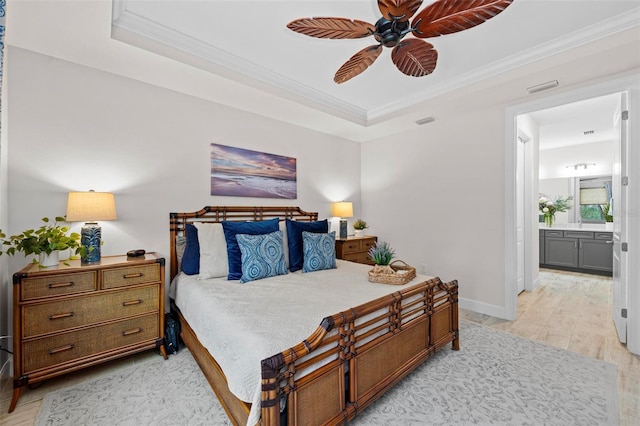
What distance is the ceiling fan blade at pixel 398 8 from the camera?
1600 millimetres

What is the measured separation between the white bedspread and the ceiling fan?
5.88 feet

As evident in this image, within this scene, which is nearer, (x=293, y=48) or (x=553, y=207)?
(x=293, y=48)

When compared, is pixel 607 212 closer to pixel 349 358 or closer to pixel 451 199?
pixel 451 199

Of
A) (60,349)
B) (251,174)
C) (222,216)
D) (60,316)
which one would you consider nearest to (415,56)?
(251,174)

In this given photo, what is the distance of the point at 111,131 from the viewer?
2672 millimetres

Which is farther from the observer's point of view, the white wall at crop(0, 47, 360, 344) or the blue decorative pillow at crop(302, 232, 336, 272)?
the blue decorative pillow at crop(302, 232, 336, 272)

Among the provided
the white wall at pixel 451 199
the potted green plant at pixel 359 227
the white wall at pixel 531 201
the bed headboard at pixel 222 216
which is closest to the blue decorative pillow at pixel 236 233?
the bed headboard at pixel 222 216

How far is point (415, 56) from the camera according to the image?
6.87 ft

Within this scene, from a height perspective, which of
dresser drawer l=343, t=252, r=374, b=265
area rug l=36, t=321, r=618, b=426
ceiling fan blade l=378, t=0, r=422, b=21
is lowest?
area rug l=36, t=321, r=618, b=426

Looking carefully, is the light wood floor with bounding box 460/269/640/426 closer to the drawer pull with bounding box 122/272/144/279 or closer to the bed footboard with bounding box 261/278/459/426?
the bed footboard with bounding box 261/278/459/426

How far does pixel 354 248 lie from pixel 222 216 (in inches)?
78.7

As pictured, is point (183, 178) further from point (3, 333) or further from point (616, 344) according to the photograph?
point (616, 344)

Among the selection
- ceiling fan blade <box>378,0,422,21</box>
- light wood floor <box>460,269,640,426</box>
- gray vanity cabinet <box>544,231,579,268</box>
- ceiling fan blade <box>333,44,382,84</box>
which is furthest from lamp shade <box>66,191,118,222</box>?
gray vanity cabinet <box>544,231,579,268</box>

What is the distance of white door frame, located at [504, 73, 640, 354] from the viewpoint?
101 inches
